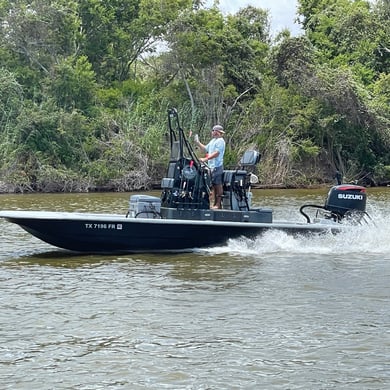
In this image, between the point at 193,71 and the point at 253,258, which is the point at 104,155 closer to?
the point at 193,71

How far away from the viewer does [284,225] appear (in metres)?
14.4

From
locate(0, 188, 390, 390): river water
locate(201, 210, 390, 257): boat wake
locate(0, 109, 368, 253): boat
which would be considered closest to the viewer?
A: locate(0, 188, 390, 390): river water

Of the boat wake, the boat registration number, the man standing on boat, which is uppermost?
the man standing on boat

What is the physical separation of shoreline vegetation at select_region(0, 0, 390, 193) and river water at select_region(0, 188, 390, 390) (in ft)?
73.4

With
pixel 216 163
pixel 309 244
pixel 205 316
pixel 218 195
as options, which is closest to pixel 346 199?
pixel 309 244

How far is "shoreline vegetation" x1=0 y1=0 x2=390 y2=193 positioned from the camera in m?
37.8

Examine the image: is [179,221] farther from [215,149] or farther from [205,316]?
[205,316]

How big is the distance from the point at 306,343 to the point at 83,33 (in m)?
38.6

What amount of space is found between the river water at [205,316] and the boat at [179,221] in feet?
0.81

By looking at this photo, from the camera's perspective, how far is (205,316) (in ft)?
31.6

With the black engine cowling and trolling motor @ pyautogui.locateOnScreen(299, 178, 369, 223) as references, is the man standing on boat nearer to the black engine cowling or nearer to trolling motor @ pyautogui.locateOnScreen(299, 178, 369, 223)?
trolling motor @ pyautogui.locateOnScreen(299, 178, 369, 223)

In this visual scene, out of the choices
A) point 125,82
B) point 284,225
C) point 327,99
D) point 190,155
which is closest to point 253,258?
point 284,225

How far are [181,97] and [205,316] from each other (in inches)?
1303

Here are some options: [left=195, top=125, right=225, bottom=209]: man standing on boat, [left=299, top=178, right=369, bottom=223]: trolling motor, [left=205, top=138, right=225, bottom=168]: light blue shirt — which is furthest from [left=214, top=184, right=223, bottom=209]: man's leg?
[left=299, top=178, right=369, bottom=223]: trolling motor
